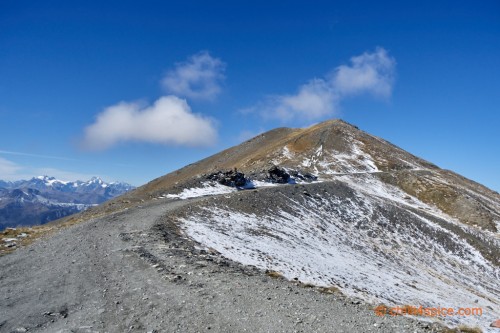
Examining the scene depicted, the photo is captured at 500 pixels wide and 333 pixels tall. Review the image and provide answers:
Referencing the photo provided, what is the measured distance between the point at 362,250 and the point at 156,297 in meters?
30.0

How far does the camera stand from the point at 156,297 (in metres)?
12.5

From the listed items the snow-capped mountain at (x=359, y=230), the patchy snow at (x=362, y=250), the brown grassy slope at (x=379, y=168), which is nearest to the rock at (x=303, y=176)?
the snow-capped mountain at (x=359, y=230)

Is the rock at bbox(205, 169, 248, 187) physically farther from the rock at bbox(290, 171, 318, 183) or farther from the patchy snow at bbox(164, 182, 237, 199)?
the rock at bbox(290, 171, 318, 183)

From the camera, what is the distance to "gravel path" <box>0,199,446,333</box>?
1073 cm

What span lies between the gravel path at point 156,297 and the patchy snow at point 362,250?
527cm

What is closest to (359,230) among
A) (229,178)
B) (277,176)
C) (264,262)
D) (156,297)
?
(277,176)

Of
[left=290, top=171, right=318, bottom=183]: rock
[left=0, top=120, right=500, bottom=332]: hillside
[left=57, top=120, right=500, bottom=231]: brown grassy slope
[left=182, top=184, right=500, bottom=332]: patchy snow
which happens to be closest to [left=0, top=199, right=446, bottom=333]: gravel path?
[left=0, top=120, right=500, bottom=332]: hillside

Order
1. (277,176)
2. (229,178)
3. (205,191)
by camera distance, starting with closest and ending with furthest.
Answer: (205,191)
(229,178)
(277,176)

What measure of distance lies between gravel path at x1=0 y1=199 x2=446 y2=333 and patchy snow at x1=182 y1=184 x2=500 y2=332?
207 inches

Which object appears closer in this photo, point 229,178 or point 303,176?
point 229,178

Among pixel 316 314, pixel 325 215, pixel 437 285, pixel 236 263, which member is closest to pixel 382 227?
pixel 325 215

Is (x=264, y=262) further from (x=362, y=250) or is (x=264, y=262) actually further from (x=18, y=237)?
(x=362, y=250)

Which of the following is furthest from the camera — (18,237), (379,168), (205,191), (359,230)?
(379,168)

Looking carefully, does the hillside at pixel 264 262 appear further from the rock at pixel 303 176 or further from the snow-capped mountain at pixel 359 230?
the rock at pixel 303 176
